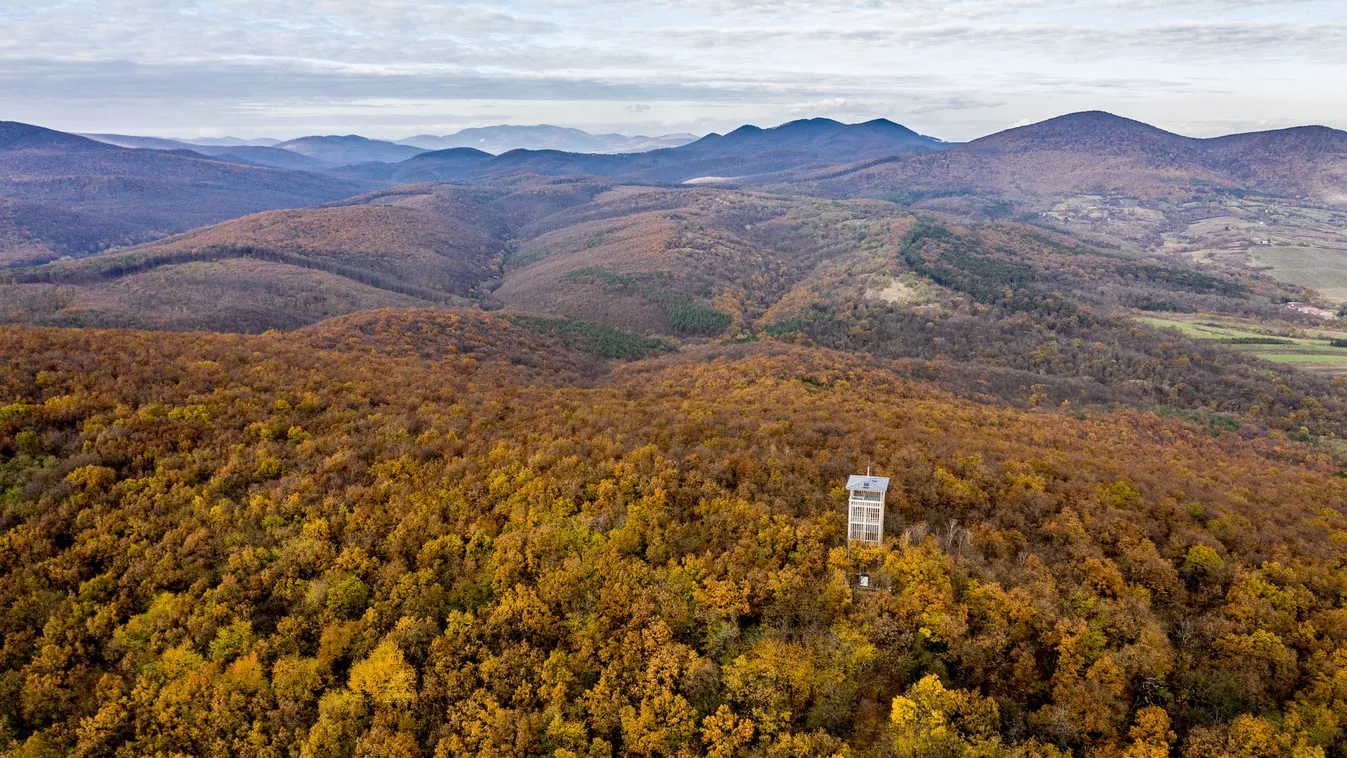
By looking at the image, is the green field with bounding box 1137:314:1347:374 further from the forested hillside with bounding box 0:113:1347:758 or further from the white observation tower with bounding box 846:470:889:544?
the white observation tower with bounding box 846:470:889:544

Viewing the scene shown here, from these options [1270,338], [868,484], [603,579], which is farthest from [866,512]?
[1270,338]

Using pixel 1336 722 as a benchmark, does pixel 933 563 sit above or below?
above

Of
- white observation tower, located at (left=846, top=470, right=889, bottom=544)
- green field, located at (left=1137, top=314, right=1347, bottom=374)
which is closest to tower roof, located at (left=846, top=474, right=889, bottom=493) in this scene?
white observation tower, located at (left=846, top=470, right=889, bottom=544)

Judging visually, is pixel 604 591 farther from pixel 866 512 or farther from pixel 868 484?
pixel 868 484

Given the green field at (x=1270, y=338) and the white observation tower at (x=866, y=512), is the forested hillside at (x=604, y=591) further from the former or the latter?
the green field at (x=1270, y=338)

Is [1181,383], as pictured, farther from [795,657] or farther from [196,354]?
[196,354]

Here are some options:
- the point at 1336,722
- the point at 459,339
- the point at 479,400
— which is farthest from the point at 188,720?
the point at 459,339

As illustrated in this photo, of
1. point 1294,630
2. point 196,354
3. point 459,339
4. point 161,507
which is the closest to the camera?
point 1294,630
